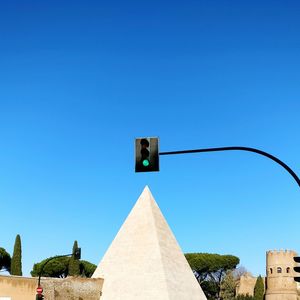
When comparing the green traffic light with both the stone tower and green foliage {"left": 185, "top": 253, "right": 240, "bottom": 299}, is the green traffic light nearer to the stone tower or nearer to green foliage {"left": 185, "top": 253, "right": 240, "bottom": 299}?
the stone tower

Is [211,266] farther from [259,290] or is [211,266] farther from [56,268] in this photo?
[56,268]

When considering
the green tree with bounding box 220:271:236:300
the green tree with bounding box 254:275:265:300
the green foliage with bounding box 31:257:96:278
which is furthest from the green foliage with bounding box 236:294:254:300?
→ the green foliage with bounding box 31:257:96:278

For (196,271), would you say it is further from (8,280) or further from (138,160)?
(138,160)

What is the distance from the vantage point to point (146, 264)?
158ft

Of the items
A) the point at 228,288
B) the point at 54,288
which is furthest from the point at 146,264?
the point at 228,288

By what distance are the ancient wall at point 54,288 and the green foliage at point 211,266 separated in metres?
49.2

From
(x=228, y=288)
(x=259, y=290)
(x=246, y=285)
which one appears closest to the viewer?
(x=259, y=290)

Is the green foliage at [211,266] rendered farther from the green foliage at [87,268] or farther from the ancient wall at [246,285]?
the green foliage at [87,268]

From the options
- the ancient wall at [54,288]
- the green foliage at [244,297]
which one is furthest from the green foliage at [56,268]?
the ancient wall at [54,288]

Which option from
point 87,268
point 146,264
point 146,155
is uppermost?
point 87,268

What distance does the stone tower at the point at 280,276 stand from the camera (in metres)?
74.3

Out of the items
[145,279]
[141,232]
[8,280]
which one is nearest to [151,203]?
[141,232]

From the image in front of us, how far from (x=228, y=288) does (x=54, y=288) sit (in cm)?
5086

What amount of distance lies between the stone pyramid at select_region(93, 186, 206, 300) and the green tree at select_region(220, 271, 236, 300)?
37346mm
